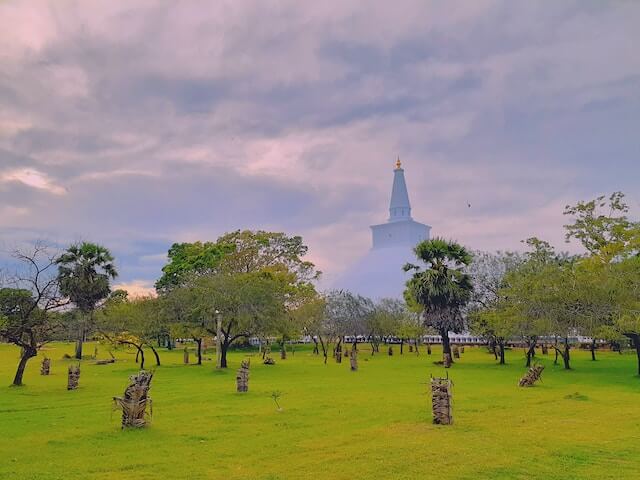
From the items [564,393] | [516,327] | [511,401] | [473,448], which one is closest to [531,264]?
[516,327]

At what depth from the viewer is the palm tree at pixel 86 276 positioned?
1720 inches

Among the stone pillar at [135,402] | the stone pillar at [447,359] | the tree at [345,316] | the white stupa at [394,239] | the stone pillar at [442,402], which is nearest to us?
the stone pillar at [135,402]

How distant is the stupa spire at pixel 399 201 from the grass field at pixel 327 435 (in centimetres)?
8331

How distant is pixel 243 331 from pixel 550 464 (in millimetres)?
29425

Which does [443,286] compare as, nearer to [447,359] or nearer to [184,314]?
Answer: [447,359]

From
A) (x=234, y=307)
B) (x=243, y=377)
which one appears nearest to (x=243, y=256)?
(x=234, y=307)

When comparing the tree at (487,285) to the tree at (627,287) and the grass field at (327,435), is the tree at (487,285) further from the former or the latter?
the grass field at (327,435)

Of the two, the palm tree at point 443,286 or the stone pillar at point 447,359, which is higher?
the palm tree at point 443,286

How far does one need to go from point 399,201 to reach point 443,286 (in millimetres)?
68007

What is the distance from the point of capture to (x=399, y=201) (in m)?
108

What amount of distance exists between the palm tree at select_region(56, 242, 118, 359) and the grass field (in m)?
19.6

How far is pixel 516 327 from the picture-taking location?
3438 centimetres

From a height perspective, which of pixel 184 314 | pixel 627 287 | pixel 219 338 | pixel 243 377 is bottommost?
pixel 243 377

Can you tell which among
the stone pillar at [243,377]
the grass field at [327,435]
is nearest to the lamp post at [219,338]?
the grass field at [327,435]
